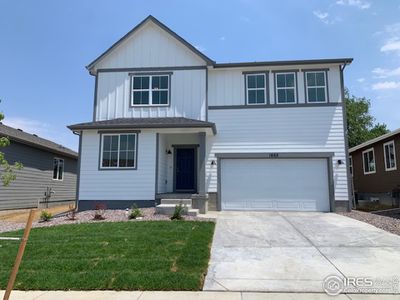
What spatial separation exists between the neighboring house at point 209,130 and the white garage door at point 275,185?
45 millimetres

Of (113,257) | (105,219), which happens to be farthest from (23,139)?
(113,257)

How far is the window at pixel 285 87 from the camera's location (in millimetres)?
14828

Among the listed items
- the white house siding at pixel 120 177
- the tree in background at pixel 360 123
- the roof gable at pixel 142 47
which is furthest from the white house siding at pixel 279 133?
the tree in background at pixel 360 123

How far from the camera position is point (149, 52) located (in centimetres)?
1562

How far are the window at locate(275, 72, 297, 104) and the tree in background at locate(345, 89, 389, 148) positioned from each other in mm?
25274

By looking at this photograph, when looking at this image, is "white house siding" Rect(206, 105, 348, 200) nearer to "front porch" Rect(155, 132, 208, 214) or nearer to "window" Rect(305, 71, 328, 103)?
"window" Rect(305, 71, 328, 103)

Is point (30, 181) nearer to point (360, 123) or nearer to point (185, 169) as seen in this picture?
point (185, 169)

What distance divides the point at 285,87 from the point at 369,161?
873 cm

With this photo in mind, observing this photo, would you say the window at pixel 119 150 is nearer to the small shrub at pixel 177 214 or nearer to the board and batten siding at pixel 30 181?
the small shrub at pixel 177 214

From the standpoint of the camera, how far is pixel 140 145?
543 inches

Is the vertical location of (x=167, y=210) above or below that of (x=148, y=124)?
below

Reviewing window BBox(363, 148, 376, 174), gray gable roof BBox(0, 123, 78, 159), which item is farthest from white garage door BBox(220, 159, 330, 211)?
gray gable roof BBox(0, 123, 78, 159)

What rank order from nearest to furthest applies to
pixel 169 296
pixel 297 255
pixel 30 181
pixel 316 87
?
pixel 169 296
pixel 297 255
pixel 316 87
pixel 30 181

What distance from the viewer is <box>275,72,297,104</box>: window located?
1483 centimetres
